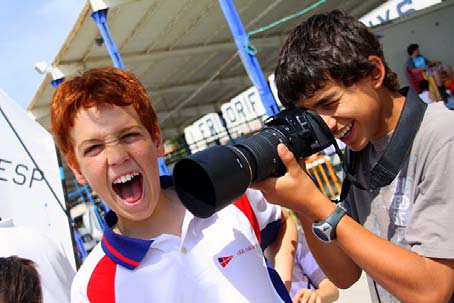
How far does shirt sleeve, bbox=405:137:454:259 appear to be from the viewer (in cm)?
105

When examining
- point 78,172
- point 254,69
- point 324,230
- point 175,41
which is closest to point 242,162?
point 324,230

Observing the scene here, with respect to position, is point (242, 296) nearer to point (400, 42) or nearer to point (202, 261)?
point (202, 261)

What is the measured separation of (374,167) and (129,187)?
24.7 inches

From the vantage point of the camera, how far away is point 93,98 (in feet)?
3.91

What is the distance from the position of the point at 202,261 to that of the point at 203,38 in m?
8.52

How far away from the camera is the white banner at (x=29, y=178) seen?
7.23 ft

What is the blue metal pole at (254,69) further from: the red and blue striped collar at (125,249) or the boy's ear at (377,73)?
the red and blue striped collar at (125,249)

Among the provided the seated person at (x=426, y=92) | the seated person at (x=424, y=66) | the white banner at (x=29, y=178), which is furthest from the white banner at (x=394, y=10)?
the white banner at (x=29, y=178)

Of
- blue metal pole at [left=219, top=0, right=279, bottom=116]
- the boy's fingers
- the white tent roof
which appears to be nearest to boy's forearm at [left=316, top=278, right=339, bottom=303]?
the boy's fingers

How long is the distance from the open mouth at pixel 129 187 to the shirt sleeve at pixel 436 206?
26.7 inches

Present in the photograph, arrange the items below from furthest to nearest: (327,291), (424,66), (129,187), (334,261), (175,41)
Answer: (175,41) < (424,66) < (327,291) < (334,261) < (129,187)

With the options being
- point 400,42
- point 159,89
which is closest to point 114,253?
point 400,42

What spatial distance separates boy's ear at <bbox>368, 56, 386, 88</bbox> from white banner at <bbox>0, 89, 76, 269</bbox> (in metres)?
1.62

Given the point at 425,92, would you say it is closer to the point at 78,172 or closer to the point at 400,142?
the point at 400,142
